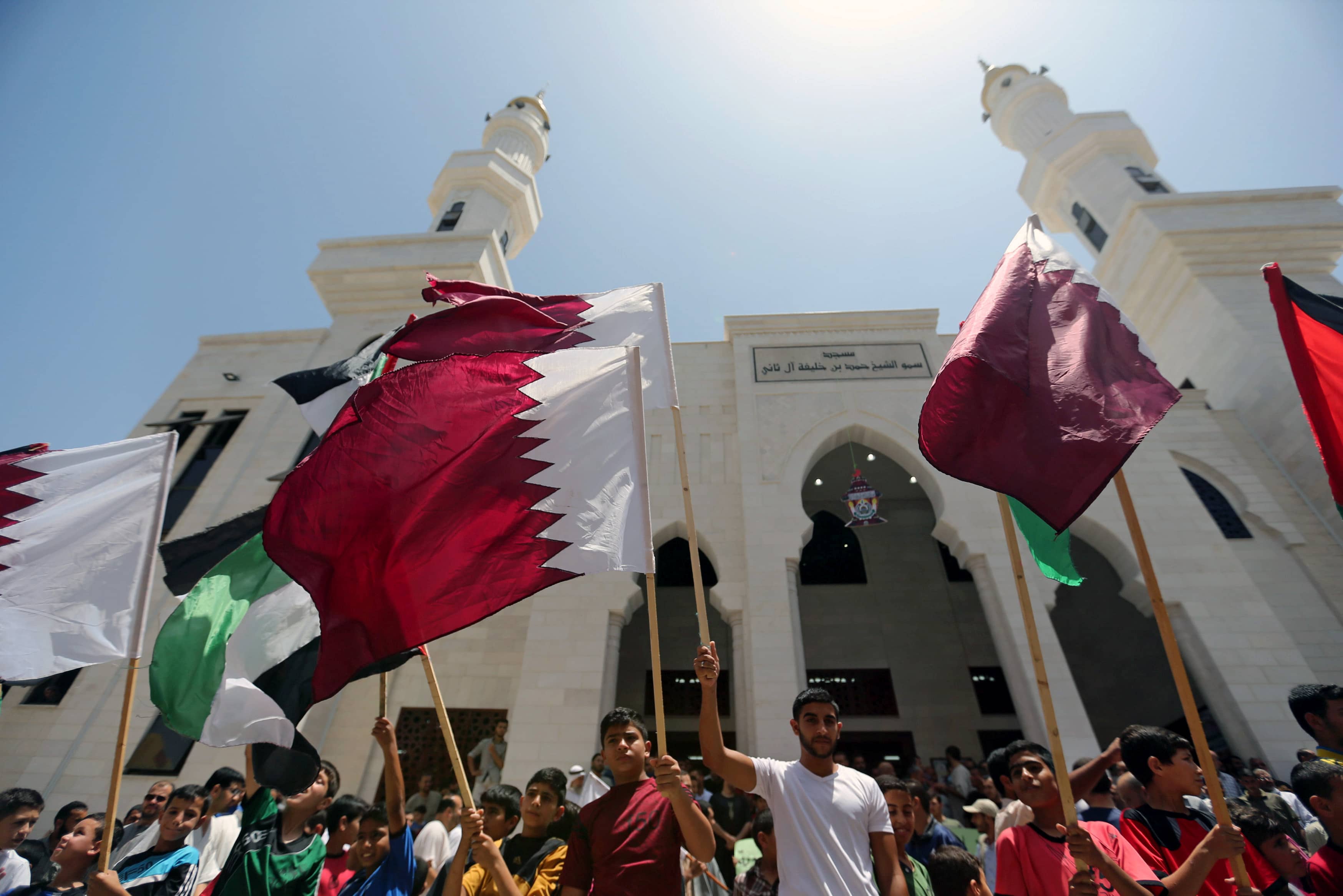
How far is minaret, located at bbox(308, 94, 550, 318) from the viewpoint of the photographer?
12.4 m

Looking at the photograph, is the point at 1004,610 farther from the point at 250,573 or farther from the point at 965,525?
the point at 250,573

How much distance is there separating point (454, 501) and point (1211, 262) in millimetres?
15020

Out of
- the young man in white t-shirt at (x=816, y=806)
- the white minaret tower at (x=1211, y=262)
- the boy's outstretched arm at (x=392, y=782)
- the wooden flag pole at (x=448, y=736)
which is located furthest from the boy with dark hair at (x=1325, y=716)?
the white minaret tower at (x=1211, y=262)

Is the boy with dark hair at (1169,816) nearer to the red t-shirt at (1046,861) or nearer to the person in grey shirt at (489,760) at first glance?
the red t-shirt at (1046,861)

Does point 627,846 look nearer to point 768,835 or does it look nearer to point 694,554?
point 694,554

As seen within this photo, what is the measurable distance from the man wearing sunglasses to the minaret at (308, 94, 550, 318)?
8.81 meters

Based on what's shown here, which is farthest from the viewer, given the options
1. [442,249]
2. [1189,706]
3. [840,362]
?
[442,249]

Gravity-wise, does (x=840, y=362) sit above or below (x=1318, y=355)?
above

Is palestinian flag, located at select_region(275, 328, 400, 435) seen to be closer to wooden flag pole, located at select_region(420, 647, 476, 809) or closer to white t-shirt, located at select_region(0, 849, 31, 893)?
wooden flag pole, located at select_region(420, 647, 476, 809)

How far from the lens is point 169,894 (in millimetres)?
2869

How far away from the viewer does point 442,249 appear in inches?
503

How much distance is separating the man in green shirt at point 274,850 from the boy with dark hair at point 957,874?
287 cm

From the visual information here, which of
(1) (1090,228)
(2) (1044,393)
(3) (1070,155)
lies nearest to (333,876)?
(2) (1044,393)

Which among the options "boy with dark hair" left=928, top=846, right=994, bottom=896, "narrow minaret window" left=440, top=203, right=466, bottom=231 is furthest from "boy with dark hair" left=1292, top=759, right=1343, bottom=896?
"narrow minaret window" left=440, top=203, right=466, bottom=231
